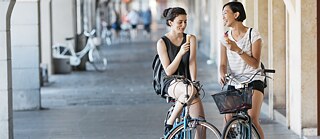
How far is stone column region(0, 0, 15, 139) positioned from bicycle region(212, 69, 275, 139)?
3.44 meters

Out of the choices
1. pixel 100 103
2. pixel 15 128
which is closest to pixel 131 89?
pixel 100 103

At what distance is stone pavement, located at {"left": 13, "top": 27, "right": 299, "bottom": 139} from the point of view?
12242 mm

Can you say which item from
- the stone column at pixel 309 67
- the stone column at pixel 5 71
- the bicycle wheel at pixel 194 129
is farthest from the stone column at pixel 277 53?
the bicycle wheel at pixel 194 129

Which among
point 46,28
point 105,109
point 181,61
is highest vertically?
point 46,28

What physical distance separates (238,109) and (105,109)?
7406 mm

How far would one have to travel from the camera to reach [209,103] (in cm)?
1583

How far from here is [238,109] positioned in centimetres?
813

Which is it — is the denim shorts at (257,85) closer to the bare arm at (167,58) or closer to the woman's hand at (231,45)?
the woman's hand at (231,45)

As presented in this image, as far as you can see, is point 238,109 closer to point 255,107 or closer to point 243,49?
point 255,107

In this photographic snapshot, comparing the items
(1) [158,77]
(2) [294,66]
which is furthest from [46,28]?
(1) [158,77]

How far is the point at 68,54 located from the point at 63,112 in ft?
28.1

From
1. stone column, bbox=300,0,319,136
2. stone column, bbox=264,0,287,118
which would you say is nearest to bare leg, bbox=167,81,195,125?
stone column, bbox=300,0,319,136

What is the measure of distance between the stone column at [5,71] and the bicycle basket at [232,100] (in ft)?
11.6

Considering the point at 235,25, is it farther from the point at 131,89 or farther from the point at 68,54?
the point at 68,54
